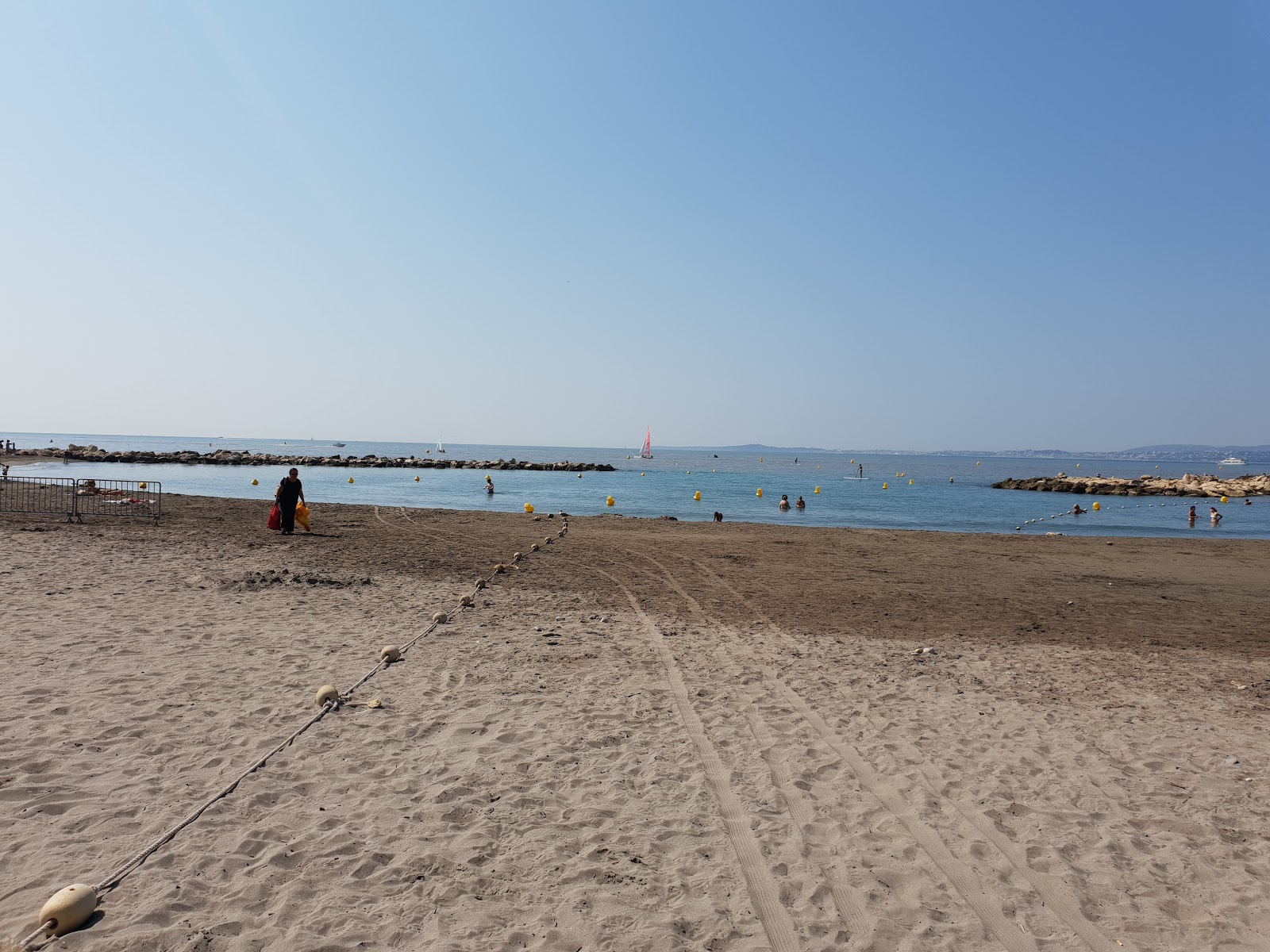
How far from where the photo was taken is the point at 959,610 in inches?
463

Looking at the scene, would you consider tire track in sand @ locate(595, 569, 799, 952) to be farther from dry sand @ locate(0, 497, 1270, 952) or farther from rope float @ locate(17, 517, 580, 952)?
rope float @ locate(17, 517, 580, 952)

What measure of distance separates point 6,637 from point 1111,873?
9.54m

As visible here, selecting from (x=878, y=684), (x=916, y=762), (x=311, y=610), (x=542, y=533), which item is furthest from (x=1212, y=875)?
(x=542, y=533)

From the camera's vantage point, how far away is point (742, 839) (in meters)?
4.38

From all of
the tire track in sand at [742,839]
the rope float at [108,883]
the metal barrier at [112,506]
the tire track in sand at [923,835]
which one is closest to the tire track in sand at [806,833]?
the tire track in sand at [742,839]

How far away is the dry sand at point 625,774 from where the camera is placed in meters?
3.62

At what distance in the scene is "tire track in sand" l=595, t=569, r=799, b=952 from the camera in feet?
11.7

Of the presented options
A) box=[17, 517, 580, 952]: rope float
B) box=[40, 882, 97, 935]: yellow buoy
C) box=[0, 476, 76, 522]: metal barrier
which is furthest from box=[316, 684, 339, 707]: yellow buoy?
box=[0, 476, 76, 522]: metal barrier

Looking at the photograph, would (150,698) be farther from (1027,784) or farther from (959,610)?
(959,610)

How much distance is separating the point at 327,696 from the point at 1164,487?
67.9 meters

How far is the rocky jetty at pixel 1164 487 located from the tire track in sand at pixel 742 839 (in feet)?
201

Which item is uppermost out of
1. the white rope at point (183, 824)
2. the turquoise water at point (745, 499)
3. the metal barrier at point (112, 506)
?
the metal barrier at point (112, 506)

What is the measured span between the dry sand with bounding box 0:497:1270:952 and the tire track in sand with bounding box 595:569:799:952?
0.9 inches

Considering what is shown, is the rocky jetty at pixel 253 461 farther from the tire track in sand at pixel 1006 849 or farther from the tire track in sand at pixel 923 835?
the tire track in sand at pixel 1006 849
